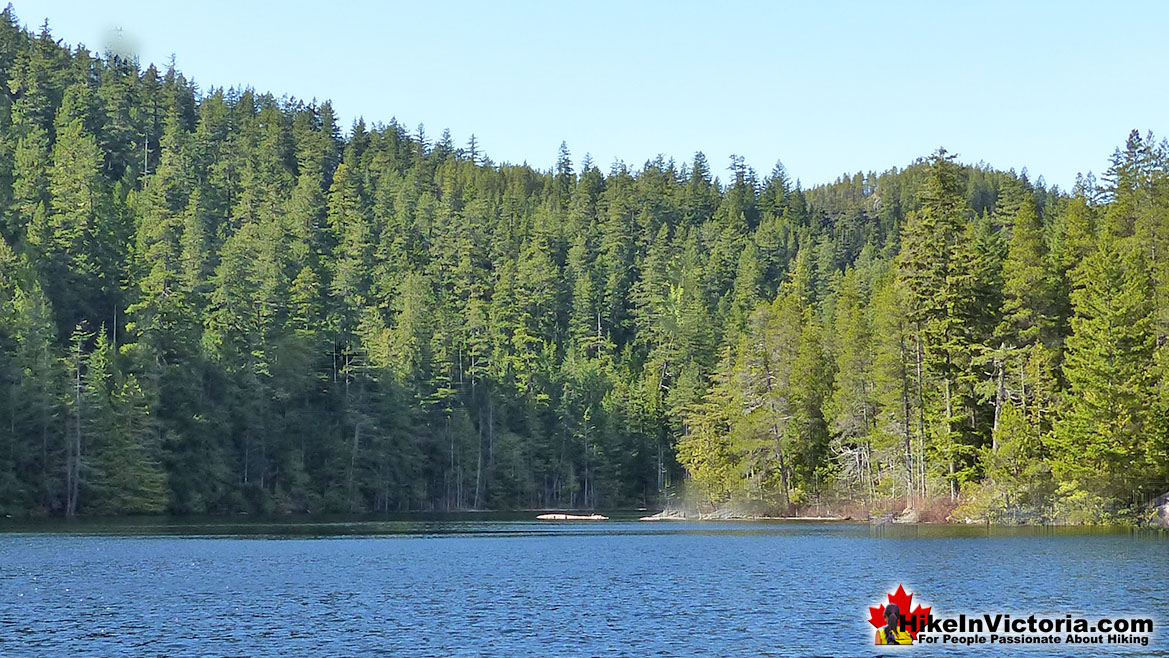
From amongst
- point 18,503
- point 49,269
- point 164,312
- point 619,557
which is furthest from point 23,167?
point 619,557

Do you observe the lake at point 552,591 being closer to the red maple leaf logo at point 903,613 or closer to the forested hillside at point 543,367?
the red maple leaf logo at point 903,613

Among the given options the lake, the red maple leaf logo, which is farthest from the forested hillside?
the red maple leaf logo

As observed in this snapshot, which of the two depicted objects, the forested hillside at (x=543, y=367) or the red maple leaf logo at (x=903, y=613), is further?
the forested hillside at (x=543, y=367)

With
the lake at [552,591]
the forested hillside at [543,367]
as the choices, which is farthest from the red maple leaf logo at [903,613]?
the forested hillside at [543,367]

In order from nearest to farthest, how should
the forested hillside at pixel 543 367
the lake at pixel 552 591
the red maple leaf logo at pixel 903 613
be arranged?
1. the lake at pixel 552 591
2. the red maple leaf logo at pixel 903 613
3. the forested hillside at pixel 543 367

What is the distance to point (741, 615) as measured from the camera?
3750 centimetres

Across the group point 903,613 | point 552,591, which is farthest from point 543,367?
point 903,613

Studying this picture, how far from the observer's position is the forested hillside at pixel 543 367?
74938mm

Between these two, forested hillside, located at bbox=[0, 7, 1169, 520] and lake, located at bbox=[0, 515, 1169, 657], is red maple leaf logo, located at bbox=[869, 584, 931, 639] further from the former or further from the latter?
forested hillside, located at bbox=[0, 7, 1169, 520]

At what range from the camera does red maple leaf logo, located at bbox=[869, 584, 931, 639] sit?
34.0m

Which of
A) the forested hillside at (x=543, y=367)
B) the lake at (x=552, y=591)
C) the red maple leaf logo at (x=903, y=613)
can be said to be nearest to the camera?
the lake at (x=552, y=591)

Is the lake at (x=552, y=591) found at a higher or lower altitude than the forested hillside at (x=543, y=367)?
lower

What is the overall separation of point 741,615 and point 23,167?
14254 cm

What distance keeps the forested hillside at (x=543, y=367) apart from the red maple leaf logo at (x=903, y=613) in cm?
3328
